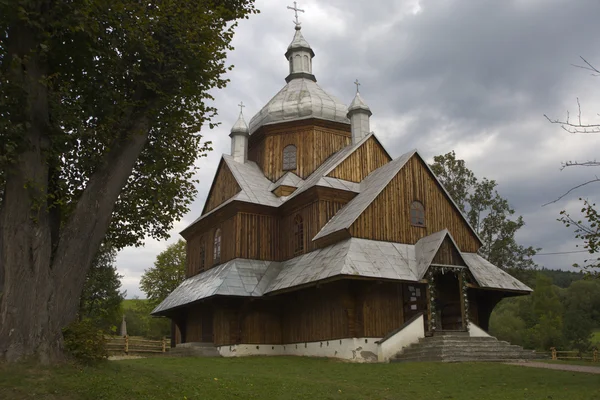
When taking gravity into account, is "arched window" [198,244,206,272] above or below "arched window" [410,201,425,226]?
below

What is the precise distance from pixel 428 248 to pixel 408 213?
219cm

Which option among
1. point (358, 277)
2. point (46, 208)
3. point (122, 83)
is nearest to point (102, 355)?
point (46, 208)

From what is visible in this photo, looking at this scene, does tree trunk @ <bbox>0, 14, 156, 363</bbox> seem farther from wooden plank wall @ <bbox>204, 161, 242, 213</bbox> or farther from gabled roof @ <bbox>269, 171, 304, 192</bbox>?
gabled roof @ <bbox>269, 171, 304, 192</bbox>

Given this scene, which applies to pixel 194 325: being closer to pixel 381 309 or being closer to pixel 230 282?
pixel 230 282

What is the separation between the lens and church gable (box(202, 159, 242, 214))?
2605cm

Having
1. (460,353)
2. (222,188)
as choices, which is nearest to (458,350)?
(460,353)

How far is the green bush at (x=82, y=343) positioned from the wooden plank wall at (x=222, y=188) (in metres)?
15.2

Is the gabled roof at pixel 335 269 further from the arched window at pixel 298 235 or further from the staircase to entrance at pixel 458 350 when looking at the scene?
the staircase to entrance at pixel 458 350

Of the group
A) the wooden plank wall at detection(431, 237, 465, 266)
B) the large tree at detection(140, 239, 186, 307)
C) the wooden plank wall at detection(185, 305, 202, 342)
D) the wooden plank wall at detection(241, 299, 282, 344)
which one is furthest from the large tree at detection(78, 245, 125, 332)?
the wooden plank wall at detection(431, 237, 465, 266)

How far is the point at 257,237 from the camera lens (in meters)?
24.2

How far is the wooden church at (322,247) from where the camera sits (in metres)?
18.8

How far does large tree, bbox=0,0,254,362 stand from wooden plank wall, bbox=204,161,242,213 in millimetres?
11708

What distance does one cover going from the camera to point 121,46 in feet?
37.8

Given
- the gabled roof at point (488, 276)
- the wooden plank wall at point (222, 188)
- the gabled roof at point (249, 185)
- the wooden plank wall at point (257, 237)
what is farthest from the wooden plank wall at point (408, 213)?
the wooden plank wall at point (222, 188)
